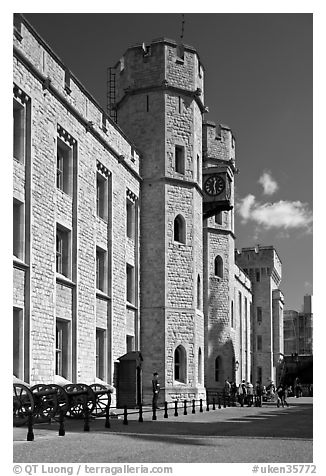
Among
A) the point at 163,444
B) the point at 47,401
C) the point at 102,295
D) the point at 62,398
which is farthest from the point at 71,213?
the point at 163,444

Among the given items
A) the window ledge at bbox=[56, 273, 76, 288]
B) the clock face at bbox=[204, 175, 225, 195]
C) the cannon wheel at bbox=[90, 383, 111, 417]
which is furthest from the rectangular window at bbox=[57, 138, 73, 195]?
the clock face at bbox=[204, 175, 225, 195]

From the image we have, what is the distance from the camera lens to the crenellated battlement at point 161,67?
3359cm

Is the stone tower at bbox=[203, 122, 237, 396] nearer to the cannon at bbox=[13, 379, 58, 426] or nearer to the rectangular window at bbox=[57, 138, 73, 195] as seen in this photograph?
the rectangular window at bbox=[57, 138, 73, 195]

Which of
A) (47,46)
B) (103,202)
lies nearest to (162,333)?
(103,202)

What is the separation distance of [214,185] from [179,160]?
22.9 ft

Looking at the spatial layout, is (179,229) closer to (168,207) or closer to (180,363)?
(168,207)

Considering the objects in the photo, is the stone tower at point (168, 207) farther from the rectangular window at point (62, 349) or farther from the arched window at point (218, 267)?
the arched window at point (218, 267)

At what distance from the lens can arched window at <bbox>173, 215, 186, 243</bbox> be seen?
33812mm

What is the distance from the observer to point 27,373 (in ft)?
66.8

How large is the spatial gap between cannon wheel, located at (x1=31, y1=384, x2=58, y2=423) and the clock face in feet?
76.2

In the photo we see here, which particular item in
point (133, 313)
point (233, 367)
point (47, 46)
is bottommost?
point (233, 367)

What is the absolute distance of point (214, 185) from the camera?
134ft

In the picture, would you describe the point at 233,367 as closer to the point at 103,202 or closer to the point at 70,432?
the point at 103,202
